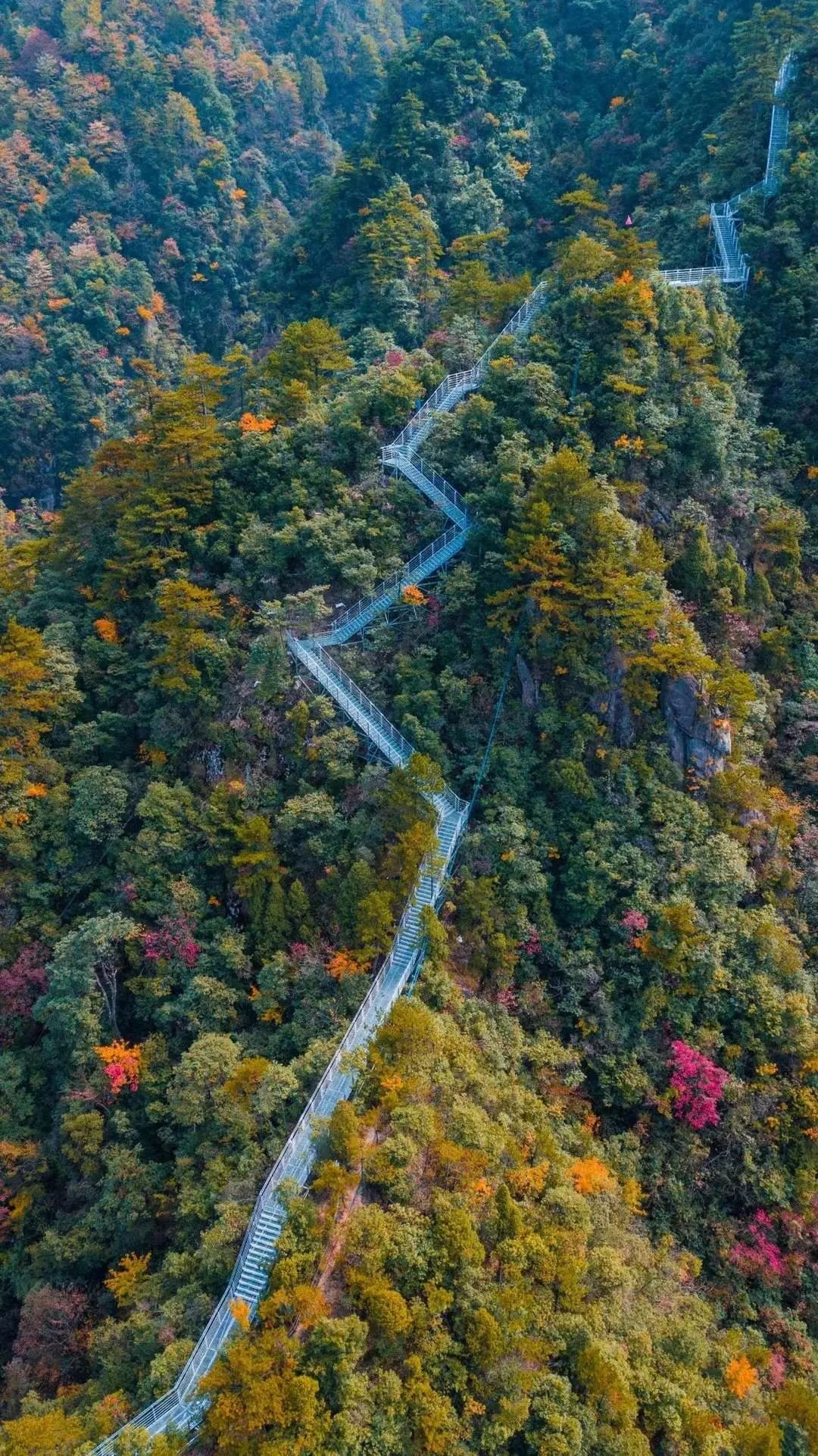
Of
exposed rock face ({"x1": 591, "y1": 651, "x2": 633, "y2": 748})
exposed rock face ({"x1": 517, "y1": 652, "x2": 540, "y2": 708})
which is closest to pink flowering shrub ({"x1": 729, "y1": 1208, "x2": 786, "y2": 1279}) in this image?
exposed rock face ({"x1": 591, "y1": 651, "x2": 633, "y2": 748})

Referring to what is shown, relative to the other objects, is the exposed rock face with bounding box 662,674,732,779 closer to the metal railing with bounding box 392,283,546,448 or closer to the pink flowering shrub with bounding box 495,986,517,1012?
the pink flowering shrub with bounding box 495,986,517,1012

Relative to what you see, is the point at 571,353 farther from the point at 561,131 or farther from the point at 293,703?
the point at 561,131

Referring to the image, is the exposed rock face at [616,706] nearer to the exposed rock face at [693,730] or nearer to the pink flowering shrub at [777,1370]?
the exposed rock face at [693,730]

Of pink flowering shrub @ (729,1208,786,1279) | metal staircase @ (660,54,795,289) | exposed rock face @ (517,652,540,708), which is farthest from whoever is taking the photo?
metal staircase @ (660,54,795,289)

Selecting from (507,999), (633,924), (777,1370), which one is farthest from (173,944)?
(777,1370)

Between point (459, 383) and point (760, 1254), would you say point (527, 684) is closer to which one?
point (459, 383)

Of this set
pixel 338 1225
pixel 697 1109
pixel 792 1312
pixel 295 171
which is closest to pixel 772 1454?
pixel 792 1312
